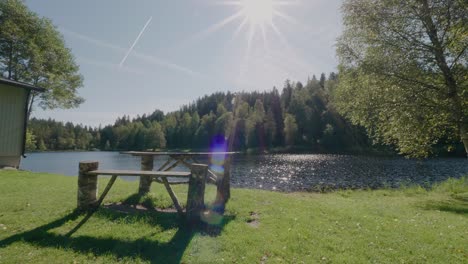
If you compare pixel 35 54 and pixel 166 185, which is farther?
pixel 35 54

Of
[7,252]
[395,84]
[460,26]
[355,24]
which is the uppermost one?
[355,24]

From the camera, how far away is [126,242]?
6.35 metres

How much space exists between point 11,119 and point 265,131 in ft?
263

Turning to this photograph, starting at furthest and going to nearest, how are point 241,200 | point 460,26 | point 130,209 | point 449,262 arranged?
1. point 460,26
2. point 241,200
3. point 130,209
4. point 449,262

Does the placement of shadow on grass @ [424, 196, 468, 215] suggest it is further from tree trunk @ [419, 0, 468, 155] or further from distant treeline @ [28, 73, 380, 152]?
distant treeline @ [28, 73, 380, 152]

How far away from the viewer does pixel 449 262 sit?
5.78 metres

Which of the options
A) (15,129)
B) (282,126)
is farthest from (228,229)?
(282,126)

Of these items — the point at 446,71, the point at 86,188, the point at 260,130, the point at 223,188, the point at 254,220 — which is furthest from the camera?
the point at 260,130

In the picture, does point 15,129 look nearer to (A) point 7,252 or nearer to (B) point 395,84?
(A) point 7,252

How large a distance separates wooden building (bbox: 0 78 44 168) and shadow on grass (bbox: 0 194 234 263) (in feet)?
55.6

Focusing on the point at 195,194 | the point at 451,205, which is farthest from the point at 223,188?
the point at 451,205

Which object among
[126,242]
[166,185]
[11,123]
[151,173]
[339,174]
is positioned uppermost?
[11,123]

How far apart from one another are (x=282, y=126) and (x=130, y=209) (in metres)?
93.4

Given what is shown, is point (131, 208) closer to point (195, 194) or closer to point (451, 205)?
point (195, 194)
